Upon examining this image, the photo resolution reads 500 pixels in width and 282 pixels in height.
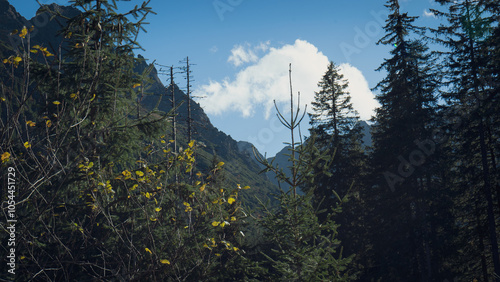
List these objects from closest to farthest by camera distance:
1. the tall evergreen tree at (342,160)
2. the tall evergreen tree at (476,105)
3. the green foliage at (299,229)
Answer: the green foliage at (299,229) < the tall evergreen tree at (476,105) < the tall evergreen tree at (342,160)

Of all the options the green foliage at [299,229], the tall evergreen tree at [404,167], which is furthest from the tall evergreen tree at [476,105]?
the green foliage at [299,229]

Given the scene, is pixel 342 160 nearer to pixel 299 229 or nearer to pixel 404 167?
pixel 404 167

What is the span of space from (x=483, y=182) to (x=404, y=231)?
4.75 metres

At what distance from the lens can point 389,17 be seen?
1798 cm

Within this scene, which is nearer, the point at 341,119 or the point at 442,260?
the point at 442,260

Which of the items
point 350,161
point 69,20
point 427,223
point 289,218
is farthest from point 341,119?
point 69,20

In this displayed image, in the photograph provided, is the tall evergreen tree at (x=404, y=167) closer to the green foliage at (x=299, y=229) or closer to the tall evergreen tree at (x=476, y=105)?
the tall evergreen tree at (x=476, y=105)

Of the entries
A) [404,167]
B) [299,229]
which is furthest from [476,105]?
[299,229]

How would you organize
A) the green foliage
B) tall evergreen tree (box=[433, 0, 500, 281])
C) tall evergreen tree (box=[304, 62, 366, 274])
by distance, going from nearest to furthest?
1. the green foliage
2. tall evergreen tree (box=[433, 0, 500, 281])
3. tall evergreen tree (box=[304, 62, 366, 274])

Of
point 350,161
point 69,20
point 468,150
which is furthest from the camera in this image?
point 350,161

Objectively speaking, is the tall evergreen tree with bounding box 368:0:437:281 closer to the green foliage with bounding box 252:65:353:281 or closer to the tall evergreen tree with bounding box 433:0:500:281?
the tall evergreen tree with bounding box 433:0:500:281

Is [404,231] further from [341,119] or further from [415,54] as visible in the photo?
[415,54]

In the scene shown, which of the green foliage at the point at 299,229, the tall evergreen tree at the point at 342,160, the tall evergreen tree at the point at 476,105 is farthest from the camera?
the tall evergreen tree at the point at 342,160

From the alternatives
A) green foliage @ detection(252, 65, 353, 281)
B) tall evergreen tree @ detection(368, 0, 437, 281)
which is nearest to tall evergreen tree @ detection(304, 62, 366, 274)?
tall evergreen tree @ detection(368, 0, 437, 281)
